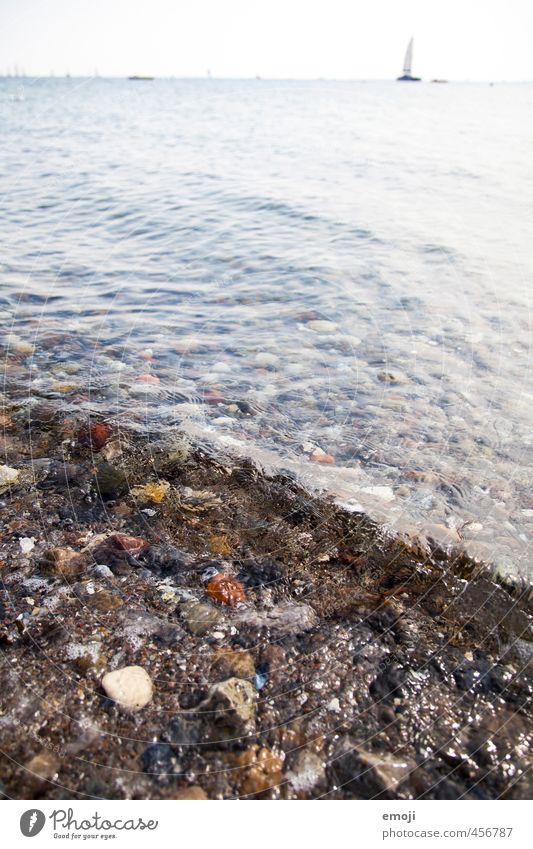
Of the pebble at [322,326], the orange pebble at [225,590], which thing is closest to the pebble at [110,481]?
the orange pebble at [225,590]

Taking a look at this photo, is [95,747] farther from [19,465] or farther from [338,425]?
[338,425]

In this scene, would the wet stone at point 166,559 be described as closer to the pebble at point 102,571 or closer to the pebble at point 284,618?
the pebble at point 102,571

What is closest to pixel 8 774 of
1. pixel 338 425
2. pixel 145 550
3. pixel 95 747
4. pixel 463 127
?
pixel 95 747

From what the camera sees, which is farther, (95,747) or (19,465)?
(19,465)

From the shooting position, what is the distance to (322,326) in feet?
25.3

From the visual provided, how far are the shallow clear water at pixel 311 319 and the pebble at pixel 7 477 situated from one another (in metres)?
1.30

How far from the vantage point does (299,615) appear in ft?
10.9

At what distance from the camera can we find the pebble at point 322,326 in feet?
24.9

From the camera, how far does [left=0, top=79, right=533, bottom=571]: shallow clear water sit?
500 centimetres

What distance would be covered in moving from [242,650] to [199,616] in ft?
1.17

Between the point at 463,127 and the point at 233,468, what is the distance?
3518cm

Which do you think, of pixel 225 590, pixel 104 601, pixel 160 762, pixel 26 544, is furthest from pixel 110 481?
pixel 160 762

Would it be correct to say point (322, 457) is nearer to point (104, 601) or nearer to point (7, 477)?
point (104, 601)
